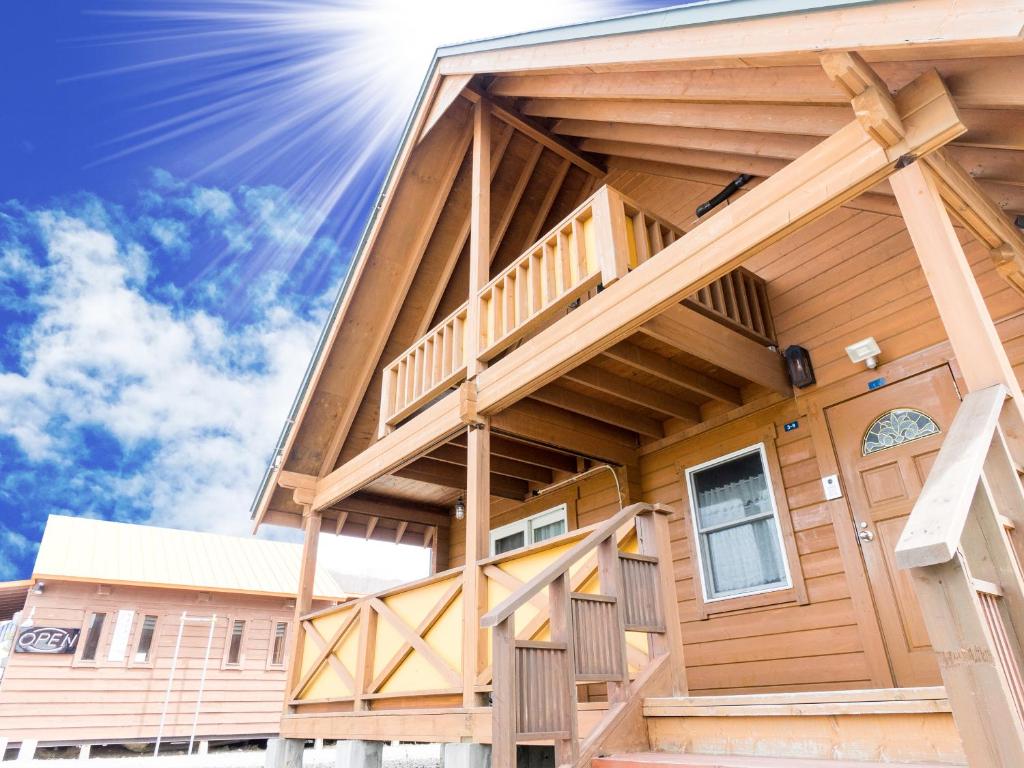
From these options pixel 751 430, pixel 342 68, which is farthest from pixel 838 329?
pixel 342 68

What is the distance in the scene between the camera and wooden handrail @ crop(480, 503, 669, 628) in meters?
3.12

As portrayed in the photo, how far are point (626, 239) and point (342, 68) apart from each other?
66767 millimetres

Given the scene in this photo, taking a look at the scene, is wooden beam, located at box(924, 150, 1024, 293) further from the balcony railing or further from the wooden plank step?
the wooden plank step

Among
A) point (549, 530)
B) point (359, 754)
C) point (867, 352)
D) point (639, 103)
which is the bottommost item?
point (359, 754)

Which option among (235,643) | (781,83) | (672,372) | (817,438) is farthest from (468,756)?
(235,643)

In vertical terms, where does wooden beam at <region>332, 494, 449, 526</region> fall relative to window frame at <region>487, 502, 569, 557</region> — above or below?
above

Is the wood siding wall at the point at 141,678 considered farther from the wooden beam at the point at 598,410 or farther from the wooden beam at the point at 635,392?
the wooden beam at the point at 635,392

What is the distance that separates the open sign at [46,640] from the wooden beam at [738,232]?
14.0 m

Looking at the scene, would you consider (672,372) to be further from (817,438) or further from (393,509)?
(393,509)

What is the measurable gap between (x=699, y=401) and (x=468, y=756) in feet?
11.9

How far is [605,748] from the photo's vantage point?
10.6 ft

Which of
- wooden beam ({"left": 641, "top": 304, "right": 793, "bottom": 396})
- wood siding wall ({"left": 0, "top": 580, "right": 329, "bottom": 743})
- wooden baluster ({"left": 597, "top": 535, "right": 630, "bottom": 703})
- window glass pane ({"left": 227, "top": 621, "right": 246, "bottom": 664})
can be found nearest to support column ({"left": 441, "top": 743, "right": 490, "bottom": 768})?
wooden baluster ({"left": 597, "top": 535, "right": 630, "bottom": 703})

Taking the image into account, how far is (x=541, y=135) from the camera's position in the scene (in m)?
8.20

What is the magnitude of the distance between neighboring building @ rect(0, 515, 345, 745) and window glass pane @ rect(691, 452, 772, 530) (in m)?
13.5
